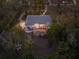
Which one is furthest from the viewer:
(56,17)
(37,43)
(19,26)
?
(56,17)

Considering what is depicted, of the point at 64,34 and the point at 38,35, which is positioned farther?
the point at 38,35

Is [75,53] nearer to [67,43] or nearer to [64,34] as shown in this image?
[67,43]

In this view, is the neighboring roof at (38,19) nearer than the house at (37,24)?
No

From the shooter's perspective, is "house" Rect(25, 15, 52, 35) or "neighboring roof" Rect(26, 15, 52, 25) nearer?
"house" Rect(25, 15, 52, 35)

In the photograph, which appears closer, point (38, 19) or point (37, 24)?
point (37, 24)

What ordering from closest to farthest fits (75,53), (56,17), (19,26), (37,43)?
1. (75,53)
2. (37,43)
3. (19,26)
4. (56,17)

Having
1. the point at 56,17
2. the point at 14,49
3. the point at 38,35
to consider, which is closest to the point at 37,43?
the point at 38,35
